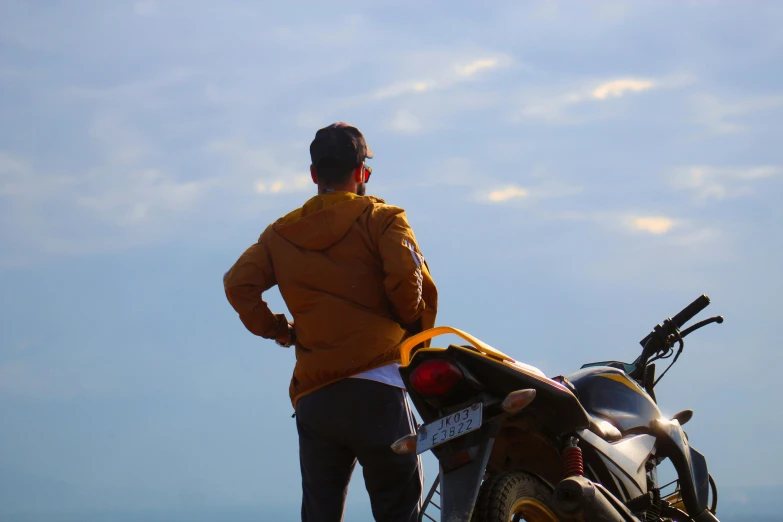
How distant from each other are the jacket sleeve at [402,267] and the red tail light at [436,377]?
49 cm

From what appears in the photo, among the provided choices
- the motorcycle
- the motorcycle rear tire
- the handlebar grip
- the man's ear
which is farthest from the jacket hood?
the handlebar grip

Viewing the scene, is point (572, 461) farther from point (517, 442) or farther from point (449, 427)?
point (449, 427)

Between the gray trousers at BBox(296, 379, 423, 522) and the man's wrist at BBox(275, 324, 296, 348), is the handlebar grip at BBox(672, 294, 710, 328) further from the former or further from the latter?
the man's wrist at BBox(275, 324, 296, 348)

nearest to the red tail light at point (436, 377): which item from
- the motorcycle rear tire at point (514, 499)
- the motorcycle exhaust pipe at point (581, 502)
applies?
the motorcycle rear tire at point (514, 499)

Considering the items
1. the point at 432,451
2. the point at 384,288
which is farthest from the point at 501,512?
the point at 384,288

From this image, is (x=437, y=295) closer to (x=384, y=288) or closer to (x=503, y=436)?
(x=384, y=288)

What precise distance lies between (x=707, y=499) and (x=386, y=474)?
210 centimetres

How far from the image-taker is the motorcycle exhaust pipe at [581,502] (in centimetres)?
376

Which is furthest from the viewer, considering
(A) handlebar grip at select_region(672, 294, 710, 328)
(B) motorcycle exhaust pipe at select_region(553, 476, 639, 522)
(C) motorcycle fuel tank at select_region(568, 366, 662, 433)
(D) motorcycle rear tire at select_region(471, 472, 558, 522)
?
(A) handlebar grip at select_region(672, 294, 710, 328)

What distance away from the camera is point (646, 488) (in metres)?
4.61

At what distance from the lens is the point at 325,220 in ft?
14.8

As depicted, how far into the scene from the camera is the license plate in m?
3.78

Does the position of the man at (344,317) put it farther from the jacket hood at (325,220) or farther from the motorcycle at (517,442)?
the motorcycle at (517,442)

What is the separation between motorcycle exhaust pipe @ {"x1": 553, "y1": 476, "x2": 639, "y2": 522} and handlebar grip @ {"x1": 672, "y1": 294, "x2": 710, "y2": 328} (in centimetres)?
250
